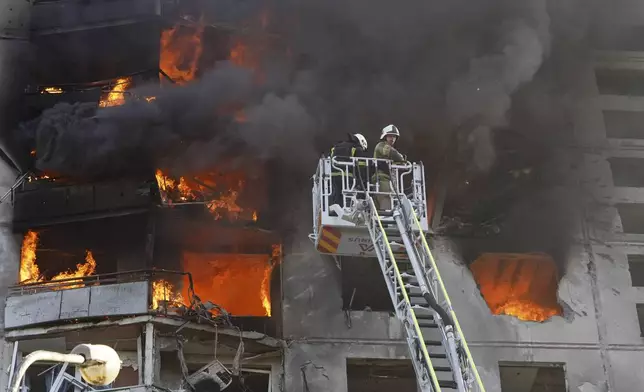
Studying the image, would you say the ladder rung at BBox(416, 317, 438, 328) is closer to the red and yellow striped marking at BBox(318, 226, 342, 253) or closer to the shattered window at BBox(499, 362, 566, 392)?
the red and yellow striped marking at BBox(318, 226, 342, 253)

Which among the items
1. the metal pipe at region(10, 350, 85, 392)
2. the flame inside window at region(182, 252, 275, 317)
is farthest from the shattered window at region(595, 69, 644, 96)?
the metal pipe at region(10, 350, 85, 392)

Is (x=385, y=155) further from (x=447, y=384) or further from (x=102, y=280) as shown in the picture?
(x=102, y=280)

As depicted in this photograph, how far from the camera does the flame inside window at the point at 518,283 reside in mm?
18734

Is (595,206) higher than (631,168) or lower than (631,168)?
lower

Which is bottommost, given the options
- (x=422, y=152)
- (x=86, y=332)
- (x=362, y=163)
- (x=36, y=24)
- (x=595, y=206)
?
(x=86, y=332)

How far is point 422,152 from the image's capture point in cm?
1927

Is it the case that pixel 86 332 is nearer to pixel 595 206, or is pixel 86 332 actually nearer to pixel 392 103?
pixel 392 103

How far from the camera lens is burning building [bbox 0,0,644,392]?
55.0 ft

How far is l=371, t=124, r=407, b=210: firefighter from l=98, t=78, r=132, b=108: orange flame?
25.1 feet

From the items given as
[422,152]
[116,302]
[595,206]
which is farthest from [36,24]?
[595,206]

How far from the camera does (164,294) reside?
16.0 m

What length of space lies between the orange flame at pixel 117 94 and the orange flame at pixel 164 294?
4478 mm

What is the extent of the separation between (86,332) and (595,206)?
1171cm

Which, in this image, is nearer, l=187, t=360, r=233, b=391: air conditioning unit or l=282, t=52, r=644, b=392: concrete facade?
l=187, t=360, r=233, b=391: air conditioning unit
